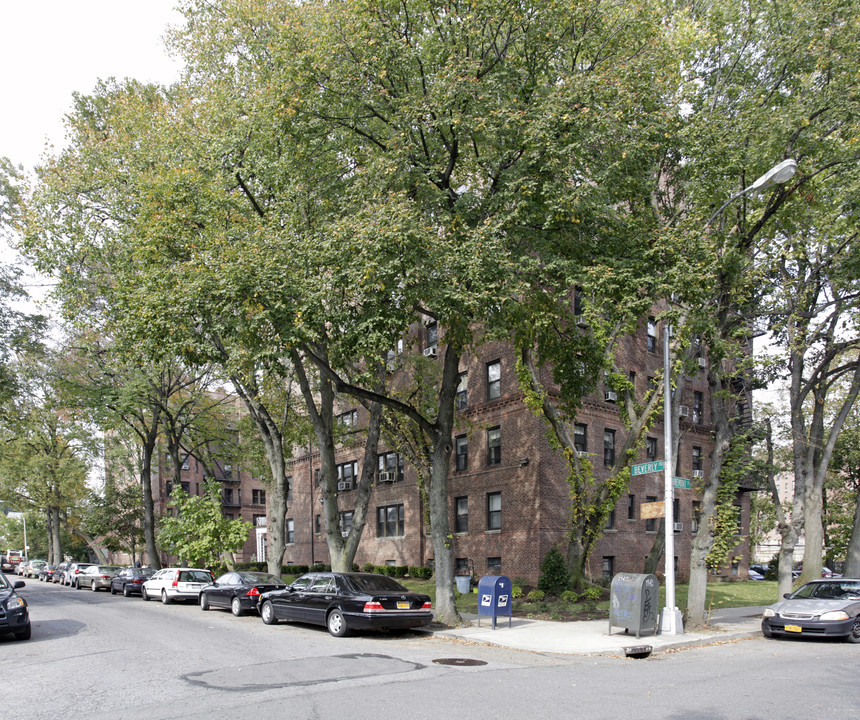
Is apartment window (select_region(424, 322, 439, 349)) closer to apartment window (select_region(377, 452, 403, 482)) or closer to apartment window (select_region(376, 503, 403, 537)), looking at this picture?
apartment window (select_region(377, 452, 403, 482))

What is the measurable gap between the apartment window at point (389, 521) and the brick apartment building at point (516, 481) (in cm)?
5

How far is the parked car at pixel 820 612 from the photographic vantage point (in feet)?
48.2

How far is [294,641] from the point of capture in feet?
46.3

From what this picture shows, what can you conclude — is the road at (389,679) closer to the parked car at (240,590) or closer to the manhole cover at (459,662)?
the manhole cover at (459,662)

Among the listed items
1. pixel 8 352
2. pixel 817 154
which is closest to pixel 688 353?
pixel 817 154

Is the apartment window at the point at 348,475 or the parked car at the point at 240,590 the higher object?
the apartment window at the point at 348,475

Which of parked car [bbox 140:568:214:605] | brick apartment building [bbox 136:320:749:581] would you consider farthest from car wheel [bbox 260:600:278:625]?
brick apartment building [bbox 136:320:749:581]

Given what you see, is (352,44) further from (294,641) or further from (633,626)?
(633,626)

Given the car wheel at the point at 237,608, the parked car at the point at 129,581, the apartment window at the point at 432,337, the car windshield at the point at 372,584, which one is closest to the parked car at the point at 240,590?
the car wheel at the point at 237,608

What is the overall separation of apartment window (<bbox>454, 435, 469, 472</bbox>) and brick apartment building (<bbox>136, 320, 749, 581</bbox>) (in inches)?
2.5

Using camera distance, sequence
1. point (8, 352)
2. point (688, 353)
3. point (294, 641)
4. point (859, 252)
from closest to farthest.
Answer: point (294, 641) → point (859, 252) → point (688, 353) → point (8, 352)

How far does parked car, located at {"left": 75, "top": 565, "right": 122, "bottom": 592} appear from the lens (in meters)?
34.4

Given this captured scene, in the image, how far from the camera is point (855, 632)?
1483 cm

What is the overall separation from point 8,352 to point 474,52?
840 inches
